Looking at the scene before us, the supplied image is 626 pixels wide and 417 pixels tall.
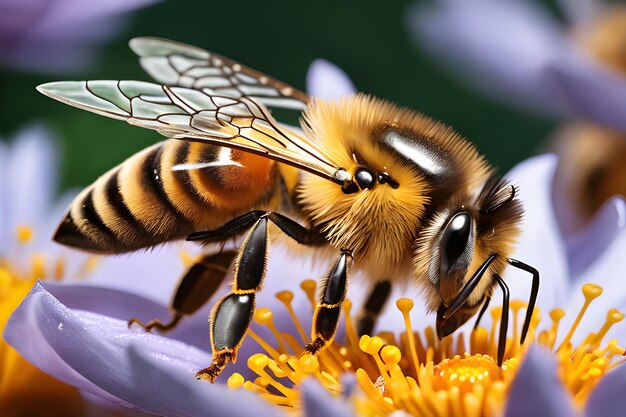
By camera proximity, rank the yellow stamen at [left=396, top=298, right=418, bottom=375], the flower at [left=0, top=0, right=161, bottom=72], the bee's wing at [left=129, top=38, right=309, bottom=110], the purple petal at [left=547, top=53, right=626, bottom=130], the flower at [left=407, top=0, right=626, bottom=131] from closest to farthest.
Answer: the yellow stamen at [left=396, top=298, right=418, bottom=375] → the bee's wing at [left=129, top=38, right=309, bottom=110] → the purple petal at [left=547, top=53, right=626, bottom=130] → the flower at [left=0, top=0, right=161, bottom=72] → the flower at [left=407, top=0, right=626, bottom=131]

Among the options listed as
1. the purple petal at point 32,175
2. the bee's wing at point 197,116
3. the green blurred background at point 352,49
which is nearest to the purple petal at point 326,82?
the bee's wing at point 197,116

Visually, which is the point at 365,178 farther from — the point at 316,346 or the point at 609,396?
the point at 609,396

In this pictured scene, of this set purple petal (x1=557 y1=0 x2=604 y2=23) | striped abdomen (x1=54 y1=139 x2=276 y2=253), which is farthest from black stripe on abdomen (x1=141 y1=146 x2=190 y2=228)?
purple petal (x1=557 y1=0 x2=604 y2=23)

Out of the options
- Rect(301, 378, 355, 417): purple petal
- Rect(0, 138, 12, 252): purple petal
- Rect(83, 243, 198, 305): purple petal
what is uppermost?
Rect(301, 378, 355, 417): purple petal

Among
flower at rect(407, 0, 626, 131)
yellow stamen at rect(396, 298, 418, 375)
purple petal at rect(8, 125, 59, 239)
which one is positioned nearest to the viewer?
yellow stamen at rect(396, 298, 418, 375)

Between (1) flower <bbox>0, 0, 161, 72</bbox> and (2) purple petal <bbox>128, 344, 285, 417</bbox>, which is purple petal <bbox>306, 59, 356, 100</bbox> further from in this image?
(2) purple petal <bbox>128, 344, 285, 417</bbox>

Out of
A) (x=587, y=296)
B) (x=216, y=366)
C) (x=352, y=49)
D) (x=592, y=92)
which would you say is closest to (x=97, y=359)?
(x=216, y=366)
